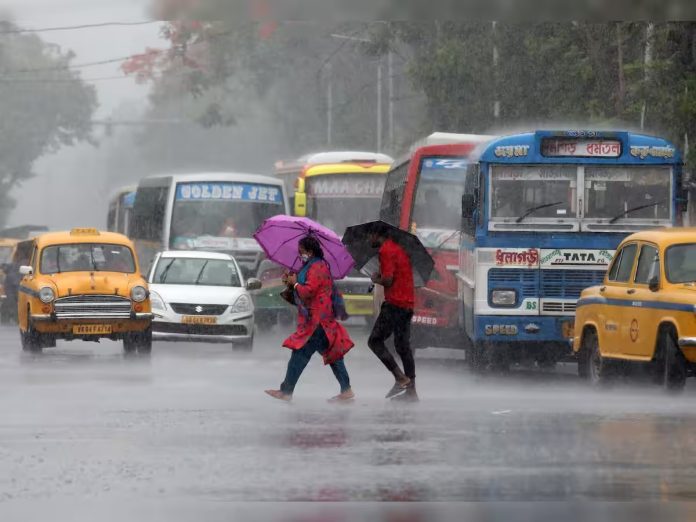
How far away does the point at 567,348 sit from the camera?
22000 mm

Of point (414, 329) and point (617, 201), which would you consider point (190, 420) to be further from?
point (414, 329)

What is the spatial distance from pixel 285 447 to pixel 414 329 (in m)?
12.5

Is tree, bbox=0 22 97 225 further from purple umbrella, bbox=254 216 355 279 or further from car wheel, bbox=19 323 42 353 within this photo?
purple umbrella, bbox=254 216 355 279

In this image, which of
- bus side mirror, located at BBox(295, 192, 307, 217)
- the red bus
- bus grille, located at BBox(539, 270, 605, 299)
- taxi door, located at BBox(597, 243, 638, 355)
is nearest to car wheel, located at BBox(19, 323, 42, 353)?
the red bus

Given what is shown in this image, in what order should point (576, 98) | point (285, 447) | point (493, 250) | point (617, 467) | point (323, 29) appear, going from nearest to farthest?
1. point (617, 467)
2. point (285, 447)
3. point (493, 250)
4. point (576, 98)
5. point (323, 29)

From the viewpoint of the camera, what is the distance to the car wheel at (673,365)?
17906 mm

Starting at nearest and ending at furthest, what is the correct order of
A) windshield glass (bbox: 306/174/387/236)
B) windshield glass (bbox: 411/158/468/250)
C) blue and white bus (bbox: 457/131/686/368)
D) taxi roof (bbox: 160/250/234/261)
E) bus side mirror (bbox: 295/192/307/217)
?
blue and white bus (bbox: 457/131/686/368)
windshield glass (bbox: 411/158/468/250)
taxi roof (bbox: 160/250/234/261)
bus side mirror (bbox: 295/192/307/217)
windshield glass (bbox: 306/174/387/236)

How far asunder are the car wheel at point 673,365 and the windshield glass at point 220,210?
67.9 ft

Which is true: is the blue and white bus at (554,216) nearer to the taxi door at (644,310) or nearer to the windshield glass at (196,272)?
the taxi door at (644,310)

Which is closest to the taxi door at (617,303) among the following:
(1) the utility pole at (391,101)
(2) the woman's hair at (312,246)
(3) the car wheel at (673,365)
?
(3) the car wheel at (673,365)

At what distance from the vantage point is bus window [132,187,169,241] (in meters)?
40.1

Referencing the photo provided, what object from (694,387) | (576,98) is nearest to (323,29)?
→ (576,98)

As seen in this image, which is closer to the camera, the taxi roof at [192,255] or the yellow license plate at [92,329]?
the yellow license plate at [92,329]

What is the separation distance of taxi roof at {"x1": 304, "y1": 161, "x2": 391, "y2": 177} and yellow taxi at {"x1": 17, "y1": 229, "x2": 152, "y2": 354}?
1150 centimetres
